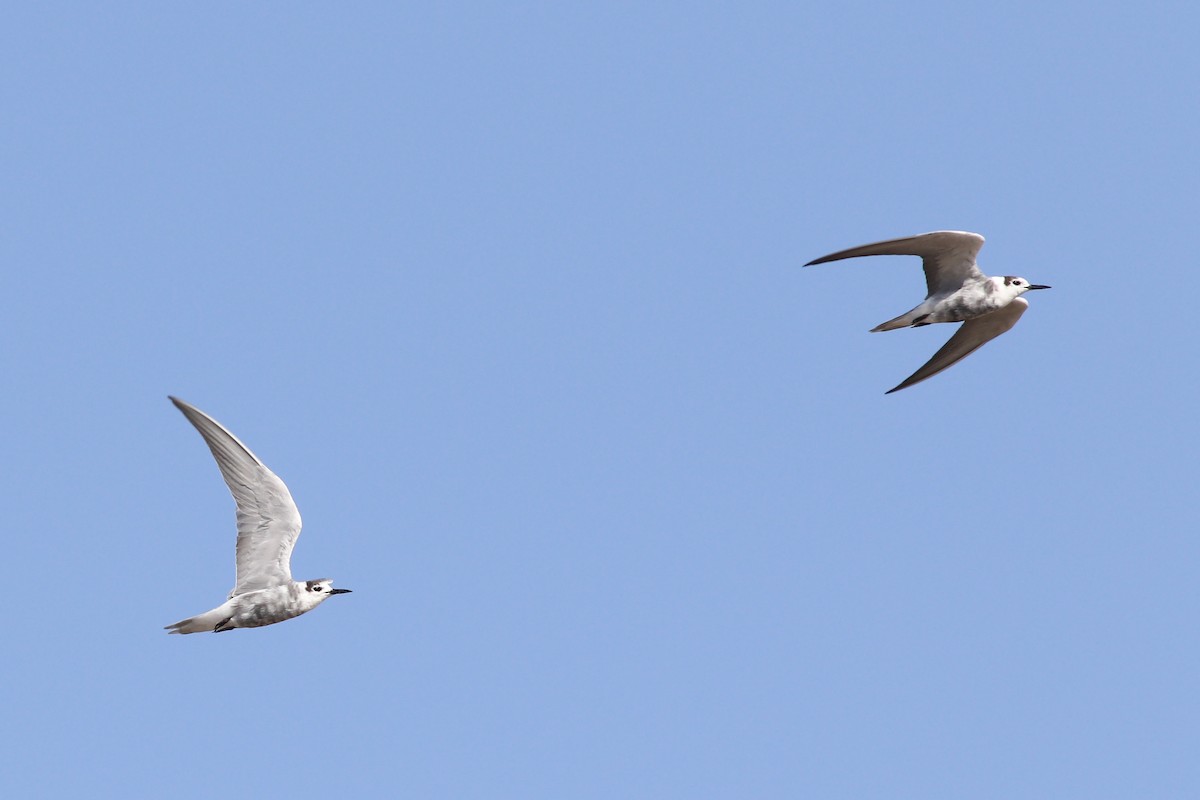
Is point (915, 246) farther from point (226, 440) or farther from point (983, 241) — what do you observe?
point (226, 440)

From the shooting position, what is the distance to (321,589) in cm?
2311

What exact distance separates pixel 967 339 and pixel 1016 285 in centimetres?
232

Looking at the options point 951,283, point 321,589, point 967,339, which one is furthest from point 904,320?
point 321,589

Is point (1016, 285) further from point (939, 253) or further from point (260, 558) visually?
point (260, 558)

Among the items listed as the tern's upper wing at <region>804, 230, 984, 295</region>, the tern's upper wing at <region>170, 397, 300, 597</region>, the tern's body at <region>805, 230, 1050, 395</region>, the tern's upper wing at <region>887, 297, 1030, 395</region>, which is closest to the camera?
the tern's upper wing at <region>170, 397, 300, 597</region>

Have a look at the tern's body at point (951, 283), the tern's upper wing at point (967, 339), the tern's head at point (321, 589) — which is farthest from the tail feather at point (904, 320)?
the tern's head at point (321, 589)

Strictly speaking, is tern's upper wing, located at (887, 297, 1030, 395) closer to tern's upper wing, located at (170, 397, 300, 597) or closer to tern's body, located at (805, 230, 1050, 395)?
tern's body, located at (805, 230, 1050, 395)

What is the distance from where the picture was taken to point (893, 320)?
83.0ft

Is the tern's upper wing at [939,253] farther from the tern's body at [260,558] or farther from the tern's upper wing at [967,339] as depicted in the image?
the tern's body at [260,558]

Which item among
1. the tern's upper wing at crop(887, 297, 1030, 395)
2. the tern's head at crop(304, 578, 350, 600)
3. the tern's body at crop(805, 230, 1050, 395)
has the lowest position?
the tern's head at crop(304, 578, 350, 600)

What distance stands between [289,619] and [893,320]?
11.0 m

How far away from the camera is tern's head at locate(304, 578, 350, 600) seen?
75.4 ft

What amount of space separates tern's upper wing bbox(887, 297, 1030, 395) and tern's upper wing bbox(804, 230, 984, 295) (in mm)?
1745

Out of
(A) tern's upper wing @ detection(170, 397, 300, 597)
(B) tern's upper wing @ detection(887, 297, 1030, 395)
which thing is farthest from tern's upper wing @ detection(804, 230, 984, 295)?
(A) tern's upper wing @ detection(170, 397, 300, 597)
